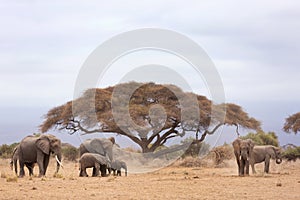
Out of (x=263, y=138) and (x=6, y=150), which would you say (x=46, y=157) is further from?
(x=263, y=138)

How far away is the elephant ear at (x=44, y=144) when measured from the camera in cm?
2409

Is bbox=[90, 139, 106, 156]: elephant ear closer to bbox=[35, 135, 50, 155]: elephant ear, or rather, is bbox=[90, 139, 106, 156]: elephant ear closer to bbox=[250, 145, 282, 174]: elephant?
bbox=[35, 135, 50, 155]: elephant ear

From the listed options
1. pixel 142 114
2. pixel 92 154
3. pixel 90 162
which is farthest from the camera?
pixel 142 114

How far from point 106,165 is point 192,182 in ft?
19.1

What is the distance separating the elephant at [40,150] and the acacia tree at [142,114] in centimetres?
1050

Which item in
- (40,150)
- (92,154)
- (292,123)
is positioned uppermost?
(292,123)

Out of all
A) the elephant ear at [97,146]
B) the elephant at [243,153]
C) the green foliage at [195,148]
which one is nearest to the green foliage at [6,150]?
the green foliage at [195,148]

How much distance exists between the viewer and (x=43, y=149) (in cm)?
2406

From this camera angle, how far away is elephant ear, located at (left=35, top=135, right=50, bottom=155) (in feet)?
79.0

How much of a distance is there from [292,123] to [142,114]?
1110cm

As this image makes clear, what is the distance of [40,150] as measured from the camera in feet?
79.4

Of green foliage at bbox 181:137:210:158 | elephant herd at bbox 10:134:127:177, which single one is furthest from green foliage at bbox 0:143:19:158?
elephant herd at bbox 10:134:127:177

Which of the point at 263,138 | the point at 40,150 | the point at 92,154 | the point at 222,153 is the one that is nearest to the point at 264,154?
the point at 222,153

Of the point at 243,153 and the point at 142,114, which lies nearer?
the point at 243,153
